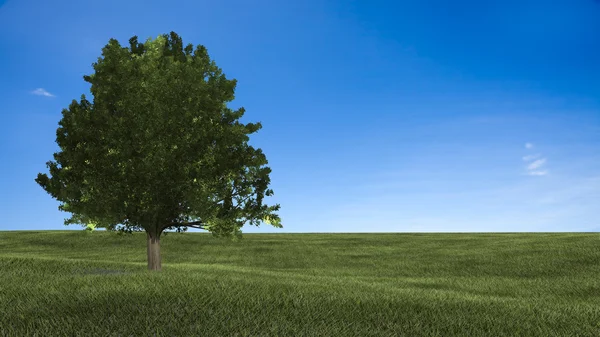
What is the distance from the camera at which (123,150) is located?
57.9ft

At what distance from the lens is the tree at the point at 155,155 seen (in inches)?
694

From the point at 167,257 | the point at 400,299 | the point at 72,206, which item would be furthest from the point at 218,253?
the point at 400,299

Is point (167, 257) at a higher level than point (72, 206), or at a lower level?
lower

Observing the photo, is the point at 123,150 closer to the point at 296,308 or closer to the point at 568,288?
the point at 296,308

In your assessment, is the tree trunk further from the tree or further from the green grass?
the green grass

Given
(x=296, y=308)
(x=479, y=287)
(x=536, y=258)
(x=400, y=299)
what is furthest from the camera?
(x=536, y=258)

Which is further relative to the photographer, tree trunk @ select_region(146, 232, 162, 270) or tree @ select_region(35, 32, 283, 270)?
tree trunk @ select_region(146, 232, 162, 270)

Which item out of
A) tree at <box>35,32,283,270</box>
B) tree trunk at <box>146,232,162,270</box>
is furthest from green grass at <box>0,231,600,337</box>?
tree at <box>35,32,283,270</box>

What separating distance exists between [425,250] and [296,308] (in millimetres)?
30038

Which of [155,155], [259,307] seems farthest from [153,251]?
[259,307]

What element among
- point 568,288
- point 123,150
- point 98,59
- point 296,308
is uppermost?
point 98,59

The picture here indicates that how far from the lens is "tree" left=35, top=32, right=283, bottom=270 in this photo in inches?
694

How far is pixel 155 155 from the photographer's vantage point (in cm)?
1712

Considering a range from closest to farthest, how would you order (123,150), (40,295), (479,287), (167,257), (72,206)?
(40,295) < (123,150) < (72,206) < (479,287) < (167,257)
